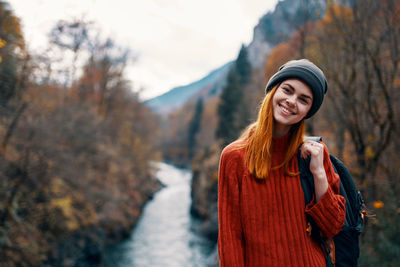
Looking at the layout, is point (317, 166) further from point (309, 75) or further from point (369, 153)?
point (369, 153)

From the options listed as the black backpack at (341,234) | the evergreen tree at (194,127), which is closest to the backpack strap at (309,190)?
the black backpack at (341,234)

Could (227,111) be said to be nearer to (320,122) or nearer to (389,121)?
(320,122)

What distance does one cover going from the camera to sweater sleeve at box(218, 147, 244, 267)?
1.35 metres

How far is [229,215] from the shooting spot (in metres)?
1.41

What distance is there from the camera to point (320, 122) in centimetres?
1123

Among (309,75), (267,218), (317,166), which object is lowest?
(267,218)

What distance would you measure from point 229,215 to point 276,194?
0.26 meters

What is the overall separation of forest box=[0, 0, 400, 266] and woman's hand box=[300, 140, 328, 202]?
2.84 feet

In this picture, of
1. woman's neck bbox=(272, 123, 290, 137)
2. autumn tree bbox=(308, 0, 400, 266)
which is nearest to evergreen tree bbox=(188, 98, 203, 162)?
autumn tree bbox=(308, 0, 400, 266)

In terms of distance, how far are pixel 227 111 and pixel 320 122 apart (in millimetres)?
20563

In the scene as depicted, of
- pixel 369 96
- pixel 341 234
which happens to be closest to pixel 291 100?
pixel 341 234

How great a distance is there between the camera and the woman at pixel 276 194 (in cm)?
137

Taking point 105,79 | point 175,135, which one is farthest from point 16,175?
point 175,135

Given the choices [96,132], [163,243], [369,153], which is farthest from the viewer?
[163,243]
